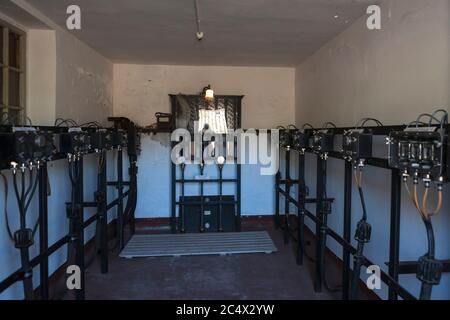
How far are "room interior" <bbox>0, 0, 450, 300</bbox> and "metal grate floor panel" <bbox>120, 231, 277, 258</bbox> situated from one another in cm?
3

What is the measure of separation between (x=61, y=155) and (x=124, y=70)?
257 centimetres

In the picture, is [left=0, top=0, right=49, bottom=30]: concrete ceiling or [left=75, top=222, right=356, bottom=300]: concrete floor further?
[left=75, top=222, right=356, bottom=300]: concrete floor

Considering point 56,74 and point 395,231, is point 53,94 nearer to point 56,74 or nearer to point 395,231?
point 56,74

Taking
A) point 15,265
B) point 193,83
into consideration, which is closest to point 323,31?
point 193,83

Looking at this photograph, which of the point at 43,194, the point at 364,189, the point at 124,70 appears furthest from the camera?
the point at 124,70

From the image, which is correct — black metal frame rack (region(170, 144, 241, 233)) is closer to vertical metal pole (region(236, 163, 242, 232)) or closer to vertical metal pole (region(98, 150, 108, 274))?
vertical metal pole (region(236, 163, 242, 232))

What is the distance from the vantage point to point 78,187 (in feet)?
8.00

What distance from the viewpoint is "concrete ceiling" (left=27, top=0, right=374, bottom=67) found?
2342mm

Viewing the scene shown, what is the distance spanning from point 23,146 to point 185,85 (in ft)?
9.92

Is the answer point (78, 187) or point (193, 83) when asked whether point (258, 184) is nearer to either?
point (193, 83)

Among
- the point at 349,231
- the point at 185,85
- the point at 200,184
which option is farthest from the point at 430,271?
the point at 185,85

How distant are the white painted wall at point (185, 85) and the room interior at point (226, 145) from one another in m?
0.02

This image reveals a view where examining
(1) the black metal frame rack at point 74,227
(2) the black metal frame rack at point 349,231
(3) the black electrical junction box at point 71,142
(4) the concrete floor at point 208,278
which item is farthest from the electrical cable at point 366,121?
(1) the black metal frame rack at point 74,227

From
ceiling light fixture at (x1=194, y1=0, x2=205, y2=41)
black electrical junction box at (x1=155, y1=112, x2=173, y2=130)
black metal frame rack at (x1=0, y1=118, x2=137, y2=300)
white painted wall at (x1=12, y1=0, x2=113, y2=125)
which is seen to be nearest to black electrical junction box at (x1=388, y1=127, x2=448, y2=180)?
ceiling light fixture at (x1=194, y1=0, x2=205, y2=41)
